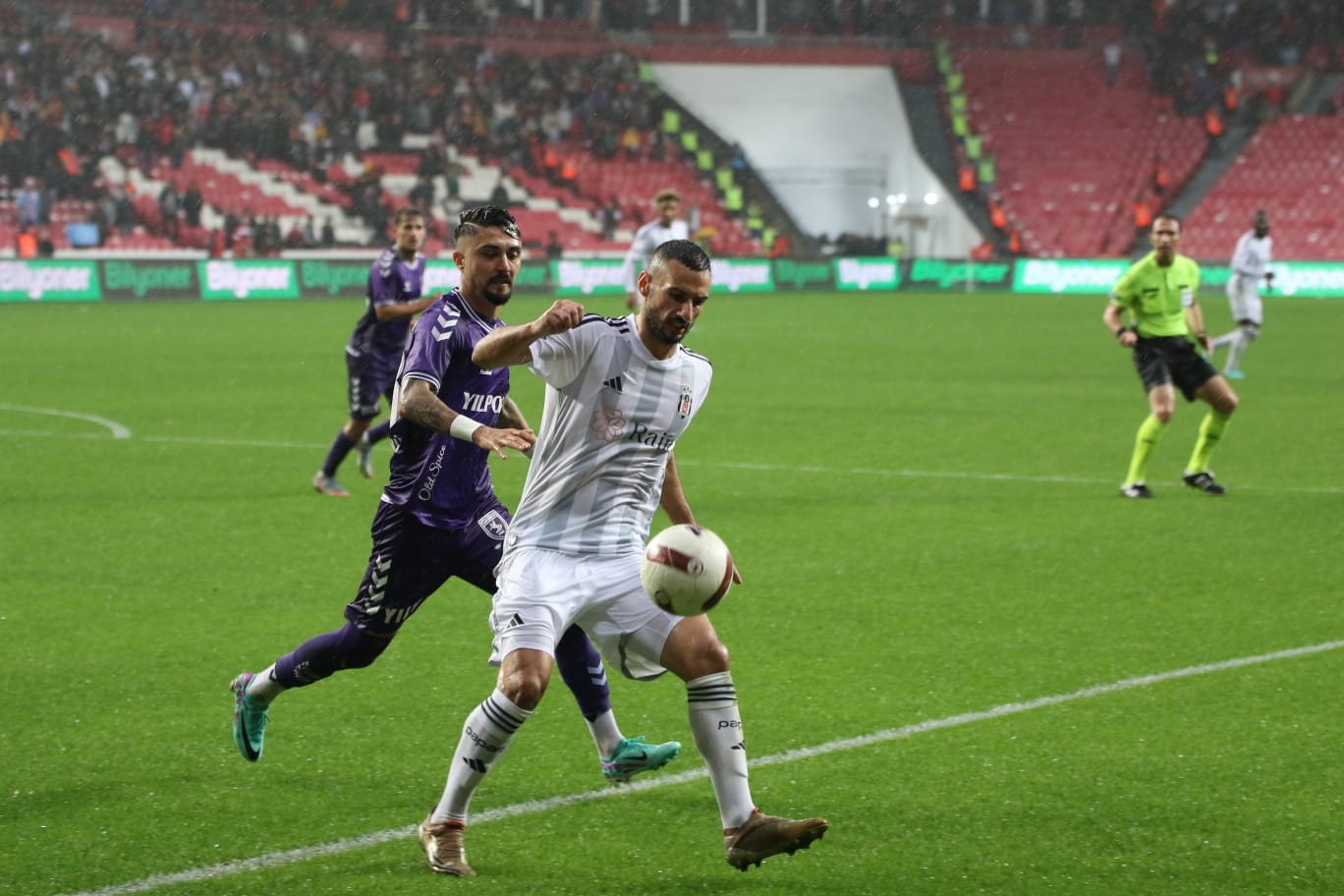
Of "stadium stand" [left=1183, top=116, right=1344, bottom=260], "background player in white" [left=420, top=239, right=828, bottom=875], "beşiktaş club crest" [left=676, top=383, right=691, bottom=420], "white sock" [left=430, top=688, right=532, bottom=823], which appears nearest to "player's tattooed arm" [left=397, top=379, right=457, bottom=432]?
"background player in white" [left=420, top=239, right=828, bottom=875]

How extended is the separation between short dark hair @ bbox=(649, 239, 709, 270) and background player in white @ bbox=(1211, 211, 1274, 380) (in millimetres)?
19941

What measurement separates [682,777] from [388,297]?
7.52 metres

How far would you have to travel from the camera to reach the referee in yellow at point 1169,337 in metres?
13.5

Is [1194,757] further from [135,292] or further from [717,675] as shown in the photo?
[135,292]

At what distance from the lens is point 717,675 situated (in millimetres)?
5266

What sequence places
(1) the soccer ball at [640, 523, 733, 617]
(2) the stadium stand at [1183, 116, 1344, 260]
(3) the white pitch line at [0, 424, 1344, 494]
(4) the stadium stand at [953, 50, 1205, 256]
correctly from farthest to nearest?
(4) the stadium stand at [953, 50, 1205, 256] → (2) the stadium stand at [1183, 116, 1344, 260] → (3) the white pitch line at [0, 424, 1344, 494] → (1) the soccer ball at [640, 523, 733, 617]

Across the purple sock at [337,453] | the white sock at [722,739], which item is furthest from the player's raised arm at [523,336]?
the purple sock at [337,453]

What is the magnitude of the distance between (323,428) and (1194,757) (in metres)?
12.5

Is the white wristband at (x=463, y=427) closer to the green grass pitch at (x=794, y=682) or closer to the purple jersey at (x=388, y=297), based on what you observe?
the green grass pitch at (x=794, y=682)

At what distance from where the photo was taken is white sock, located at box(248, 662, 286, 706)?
6.35 metres

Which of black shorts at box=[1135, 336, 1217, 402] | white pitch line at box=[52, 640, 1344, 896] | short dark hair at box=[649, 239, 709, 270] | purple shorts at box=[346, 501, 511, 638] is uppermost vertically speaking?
short dark hair at box=[649, 239, 709, 270]

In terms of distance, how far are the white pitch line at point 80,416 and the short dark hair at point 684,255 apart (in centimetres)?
1254

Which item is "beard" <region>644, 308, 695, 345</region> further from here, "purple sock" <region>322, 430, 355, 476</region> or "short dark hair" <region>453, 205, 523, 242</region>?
"purple sock" <region>322, 430, 355, 476</region>

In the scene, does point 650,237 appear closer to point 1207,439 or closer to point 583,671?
point 1207,439
